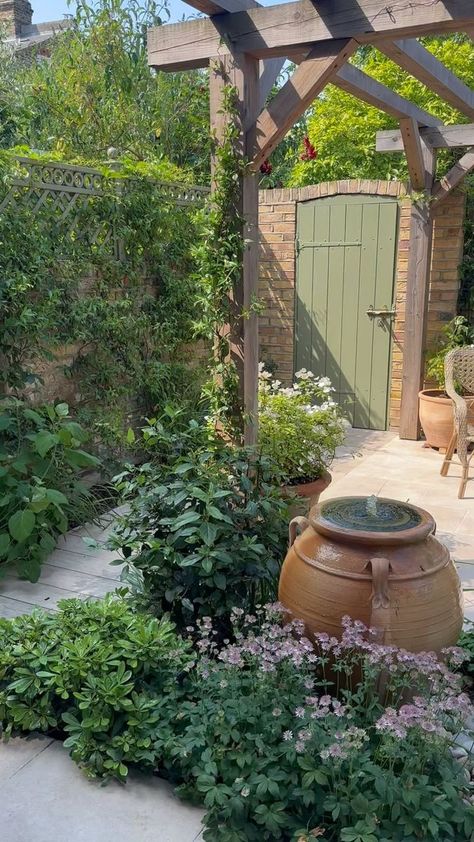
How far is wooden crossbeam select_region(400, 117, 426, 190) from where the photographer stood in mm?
4641

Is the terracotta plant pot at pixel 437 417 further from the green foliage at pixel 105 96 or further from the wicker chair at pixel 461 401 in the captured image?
the green foliage at pixel 105 96

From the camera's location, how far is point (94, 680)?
1896 mm

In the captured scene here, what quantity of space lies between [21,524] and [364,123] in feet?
17.4

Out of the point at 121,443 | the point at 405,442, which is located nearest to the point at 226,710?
the point at 121,443

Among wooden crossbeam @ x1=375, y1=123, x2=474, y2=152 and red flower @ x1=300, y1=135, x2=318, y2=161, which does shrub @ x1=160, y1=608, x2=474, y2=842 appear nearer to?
wooden crossbeam @ x1=375, y1=123, x2=474, y2=152

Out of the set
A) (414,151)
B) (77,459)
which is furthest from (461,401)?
(77,459)

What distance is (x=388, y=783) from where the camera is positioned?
5.01 feet

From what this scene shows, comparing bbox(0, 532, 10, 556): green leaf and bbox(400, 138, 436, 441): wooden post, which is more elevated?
bbox(400, 138, 436, 441): wooden post

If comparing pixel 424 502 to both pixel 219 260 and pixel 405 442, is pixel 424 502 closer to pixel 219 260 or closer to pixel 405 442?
pixel 405 442

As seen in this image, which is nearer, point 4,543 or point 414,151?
point 4,543

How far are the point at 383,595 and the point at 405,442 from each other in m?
3.65

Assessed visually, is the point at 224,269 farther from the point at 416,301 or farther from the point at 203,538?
the point at 416,301

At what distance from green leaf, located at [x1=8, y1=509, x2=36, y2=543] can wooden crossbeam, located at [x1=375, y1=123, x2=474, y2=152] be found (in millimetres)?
3831

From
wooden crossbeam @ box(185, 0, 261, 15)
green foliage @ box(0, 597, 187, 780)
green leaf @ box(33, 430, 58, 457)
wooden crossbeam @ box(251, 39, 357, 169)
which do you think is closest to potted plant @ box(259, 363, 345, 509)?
green leaf @ box(33, 430, 58, 457)
